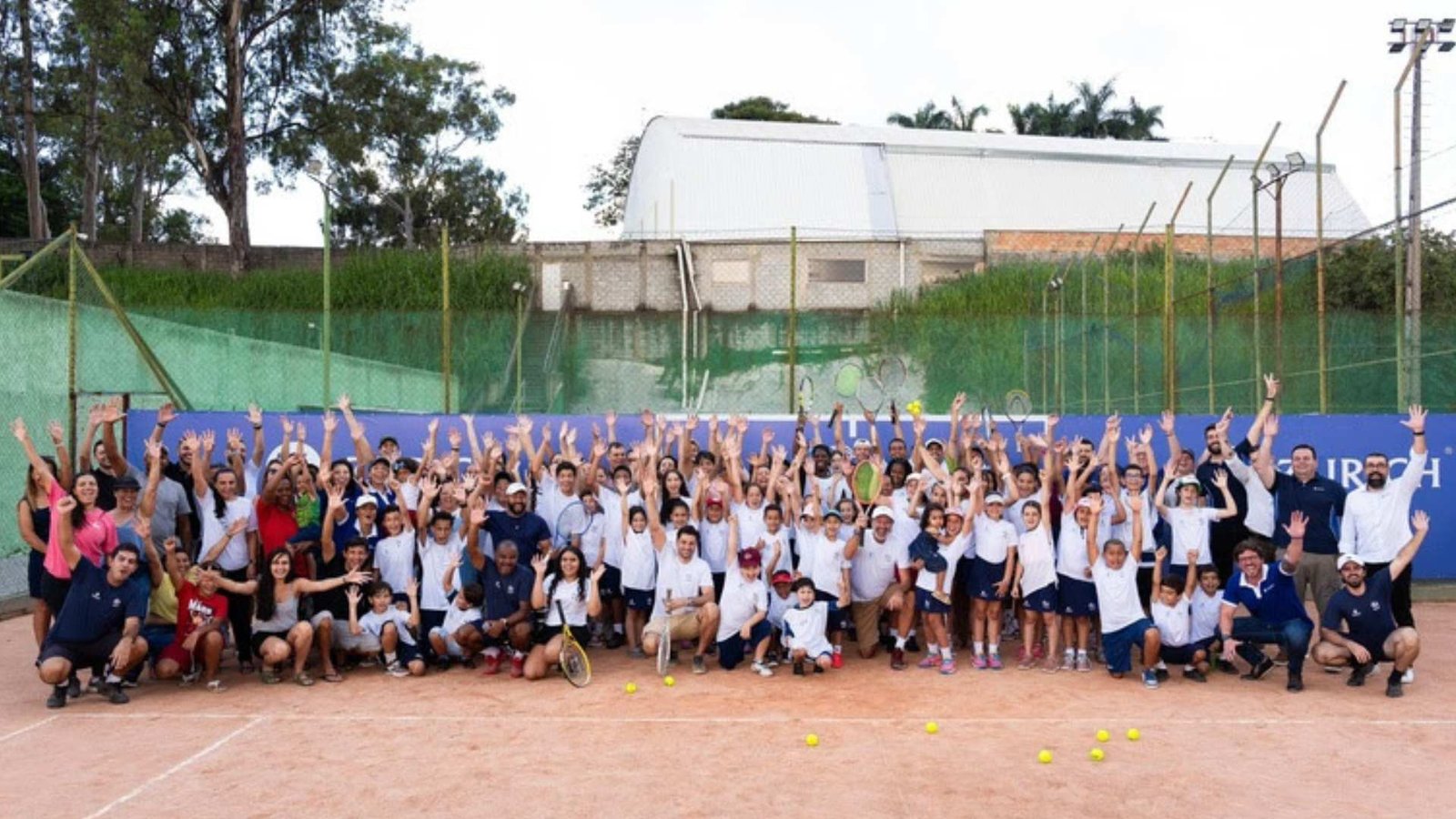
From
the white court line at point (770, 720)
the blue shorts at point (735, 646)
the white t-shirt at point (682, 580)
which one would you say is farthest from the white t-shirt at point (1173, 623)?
the white t-shirt at point (682, 580)

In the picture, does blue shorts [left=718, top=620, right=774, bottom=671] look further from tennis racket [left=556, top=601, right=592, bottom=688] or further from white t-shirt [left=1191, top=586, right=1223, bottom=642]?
white t-shirt [left=1191, top=586, right=1223, bottom=642]

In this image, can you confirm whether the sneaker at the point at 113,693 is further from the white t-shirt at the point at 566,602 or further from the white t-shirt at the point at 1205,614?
the white t-shirt at the point at 1205,614

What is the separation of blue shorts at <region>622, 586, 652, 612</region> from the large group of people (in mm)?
25

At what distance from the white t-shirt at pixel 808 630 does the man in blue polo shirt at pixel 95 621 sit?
15.9ft

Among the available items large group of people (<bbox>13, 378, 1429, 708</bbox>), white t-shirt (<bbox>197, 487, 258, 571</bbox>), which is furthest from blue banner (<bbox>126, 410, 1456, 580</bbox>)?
white t-shirt (<bbox>197, 487, 258, 571</bbox>)

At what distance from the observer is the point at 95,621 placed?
29.2ft

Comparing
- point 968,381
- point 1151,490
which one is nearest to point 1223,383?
point 968,381

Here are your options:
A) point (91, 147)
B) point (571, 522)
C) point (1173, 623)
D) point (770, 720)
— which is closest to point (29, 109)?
point (91, 147)

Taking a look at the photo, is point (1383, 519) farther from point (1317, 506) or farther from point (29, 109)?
point (29, 109)

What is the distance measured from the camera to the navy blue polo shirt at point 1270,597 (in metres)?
9.66

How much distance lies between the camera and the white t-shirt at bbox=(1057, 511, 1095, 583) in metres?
10.2

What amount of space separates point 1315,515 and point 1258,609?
121cm

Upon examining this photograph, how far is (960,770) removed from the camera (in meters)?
7.11

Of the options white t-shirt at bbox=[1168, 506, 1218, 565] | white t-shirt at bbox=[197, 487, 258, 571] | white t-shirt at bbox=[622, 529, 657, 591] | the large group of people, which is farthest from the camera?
white t-shirt at bbox=[622, 529, 657, 591]
